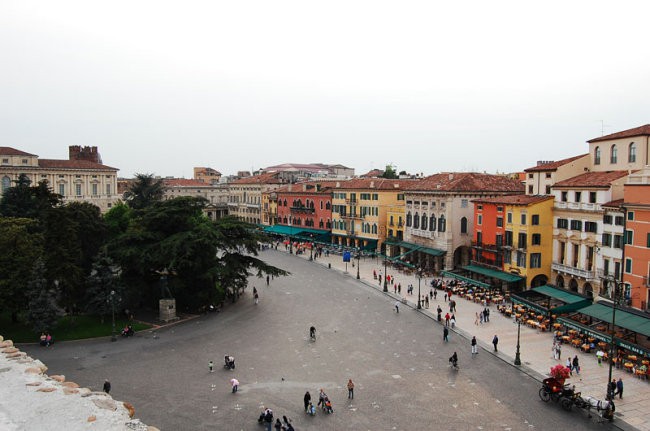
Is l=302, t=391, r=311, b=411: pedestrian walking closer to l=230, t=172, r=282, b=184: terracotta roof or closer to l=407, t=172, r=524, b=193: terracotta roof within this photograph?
l=407, t=172, r=524, b=193: terracotta roof

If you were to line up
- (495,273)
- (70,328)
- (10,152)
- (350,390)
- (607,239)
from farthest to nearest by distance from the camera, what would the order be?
(10,152) → (495,273) → (607,239) → (70,328) → (350,390)

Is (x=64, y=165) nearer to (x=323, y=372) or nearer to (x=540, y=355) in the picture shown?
(x=323, y=372)

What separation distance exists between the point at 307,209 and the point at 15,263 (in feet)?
188

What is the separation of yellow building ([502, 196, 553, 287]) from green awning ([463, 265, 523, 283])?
0.76 metres

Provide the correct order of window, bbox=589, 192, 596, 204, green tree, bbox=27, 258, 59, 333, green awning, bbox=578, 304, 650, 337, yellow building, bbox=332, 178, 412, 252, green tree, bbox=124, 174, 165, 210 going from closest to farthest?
green awning, bbox=578, 304, 650, 337 < green tree, bbox=27, 258, 59, 333 < window, bbox=589, 192, 596, 204 < yellow building, bbox=332, 178, 412, 252 < green tree, bbox=124, 174, 165, 210

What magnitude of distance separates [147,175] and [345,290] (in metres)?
50.9

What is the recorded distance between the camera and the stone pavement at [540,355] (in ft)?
76.0

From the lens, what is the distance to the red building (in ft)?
277

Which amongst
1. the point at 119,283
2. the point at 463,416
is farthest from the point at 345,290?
the point at 463,416

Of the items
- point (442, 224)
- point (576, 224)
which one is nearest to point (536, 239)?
point (576, 224)

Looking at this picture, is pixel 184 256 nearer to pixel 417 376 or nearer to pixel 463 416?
pixel 417 376

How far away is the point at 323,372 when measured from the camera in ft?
90.8

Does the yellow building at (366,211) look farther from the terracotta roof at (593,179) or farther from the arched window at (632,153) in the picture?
the arched window at (632,153)

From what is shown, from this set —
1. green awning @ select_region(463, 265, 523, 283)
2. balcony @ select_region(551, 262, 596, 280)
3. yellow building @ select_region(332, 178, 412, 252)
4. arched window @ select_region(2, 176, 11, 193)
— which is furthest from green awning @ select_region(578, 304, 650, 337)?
arched window @ select_region(2, 176, 11, 193)
